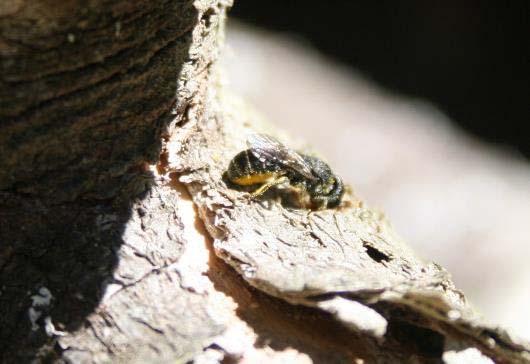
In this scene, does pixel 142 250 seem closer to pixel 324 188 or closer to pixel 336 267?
pixel 336 267

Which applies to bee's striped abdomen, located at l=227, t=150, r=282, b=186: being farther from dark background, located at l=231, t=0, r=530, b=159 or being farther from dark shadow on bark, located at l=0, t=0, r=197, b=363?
dark background, located at l=231, t=0, r=530, b=159

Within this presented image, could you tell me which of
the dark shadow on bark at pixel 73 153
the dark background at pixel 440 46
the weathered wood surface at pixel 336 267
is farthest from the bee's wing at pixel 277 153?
the dark background at pixel 440 46

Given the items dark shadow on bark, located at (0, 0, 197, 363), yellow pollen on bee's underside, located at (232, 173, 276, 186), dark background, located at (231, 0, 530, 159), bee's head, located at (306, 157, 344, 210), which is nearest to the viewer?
dark shadow on bark, located at (0, 0, 197, 363)

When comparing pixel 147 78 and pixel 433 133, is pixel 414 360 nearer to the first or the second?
pixel 147 78

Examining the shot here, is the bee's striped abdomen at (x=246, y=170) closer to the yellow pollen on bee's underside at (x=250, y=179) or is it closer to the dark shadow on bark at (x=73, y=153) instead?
the yellow pollen on bee's underside at (x=250, y=179)

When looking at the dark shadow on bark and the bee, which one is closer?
the dark shadow on bark

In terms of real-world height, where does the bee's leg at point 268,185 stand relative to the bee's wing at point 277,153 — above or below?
below

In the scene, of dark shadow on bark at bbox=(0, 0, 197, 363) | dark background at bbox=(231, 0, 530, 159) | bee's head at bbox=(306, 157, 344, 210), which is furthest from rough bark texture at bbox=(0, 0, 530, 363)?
dark background at bbox=(231, 0, 530, 159)
